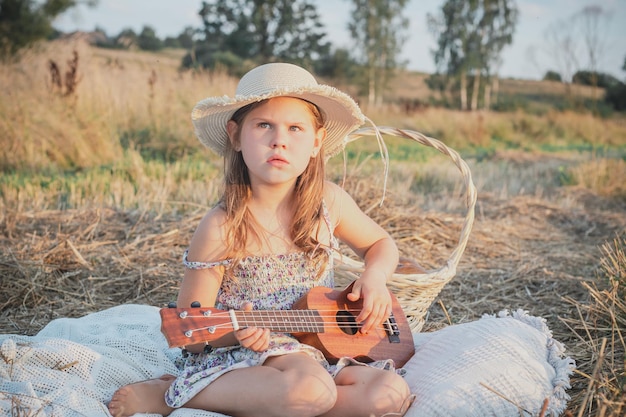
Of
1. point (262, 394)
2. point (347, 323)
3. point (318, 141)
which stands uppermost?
point (318, 141)

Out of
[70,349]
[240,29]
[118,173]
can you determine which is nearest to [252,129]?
[70,349]

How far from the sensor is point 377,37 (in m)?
31.0

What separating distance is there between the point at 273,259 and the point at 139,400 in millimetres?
767

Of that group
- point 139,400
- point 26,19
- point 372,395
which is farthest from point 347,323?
point 26,19

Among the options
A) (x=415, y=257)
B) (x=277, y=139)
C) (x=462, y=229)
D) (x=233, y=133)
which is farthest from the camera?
(x=415, y=257)

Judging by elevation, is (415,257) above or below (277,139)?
below

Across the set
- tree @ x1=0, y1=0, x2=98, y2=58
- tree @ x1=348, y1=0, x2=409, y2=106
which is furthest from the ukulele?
tree @ x1=348, y1=0, x2=409, y2=106

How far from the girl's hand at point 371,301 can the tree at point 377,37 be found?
2833cm

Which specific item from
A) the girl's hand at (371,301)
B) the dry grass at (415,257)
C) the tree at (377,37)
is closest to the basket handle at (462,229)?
the dry grass at (415,257)

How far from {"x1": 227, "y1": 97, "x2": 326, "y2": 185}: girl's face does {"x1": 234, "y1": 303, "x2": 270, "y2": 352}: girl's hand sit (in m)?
0.61

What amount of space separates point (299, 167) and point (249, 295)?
1.92 feet

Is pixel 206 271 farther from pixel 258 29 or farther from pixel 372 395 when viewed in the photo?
pixel 258 29

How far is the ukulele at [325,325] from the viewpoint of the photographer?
207 centimetres

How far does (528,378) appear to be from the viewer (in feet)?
7.51
